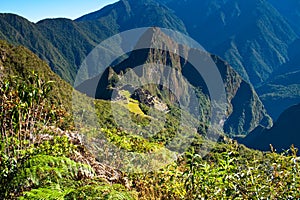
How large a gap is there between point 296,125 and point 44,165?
179544 millimetres

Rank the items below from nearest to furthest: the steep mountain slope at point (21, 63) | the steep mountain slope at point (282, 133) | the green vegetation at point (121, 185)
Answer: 1. the green vegetation at point (121, 185)
2. the steep mountain slope at point (21, 63)
3. the steep mountain slope at point (282, 133)

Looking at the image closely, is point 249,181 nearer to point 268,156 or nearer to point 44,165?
point 268,156

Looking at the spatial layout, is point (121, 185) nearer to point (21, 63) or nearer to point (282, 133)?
point (21, 63)

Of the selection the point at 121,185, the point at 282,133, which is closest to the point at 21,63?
the point at 121,185

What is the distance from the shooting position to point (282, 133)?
17362 cm

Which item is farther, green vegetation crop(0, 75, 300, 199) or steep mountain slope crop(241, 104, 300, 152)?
steep mountain slope crop(241, 104, 300, 152)

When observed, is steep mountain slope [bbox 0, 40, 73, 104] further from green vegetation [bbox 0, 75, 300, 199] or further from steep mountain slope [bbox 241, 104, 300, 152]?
steep mountain slope [bbox 241, 104, 300, 152]

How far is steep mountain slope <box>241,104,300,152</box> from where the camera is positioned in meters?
168

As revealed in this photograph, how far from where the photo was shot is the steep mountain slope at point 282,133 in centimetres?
16825

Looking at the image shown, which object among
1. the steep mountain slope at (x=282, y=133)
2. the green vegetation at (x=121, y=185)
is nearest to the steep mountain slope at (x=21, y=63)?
the green vegetation at (x=121, y=185)

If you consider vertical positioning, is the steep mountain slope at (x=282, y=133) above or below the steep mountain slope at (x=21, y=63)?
below

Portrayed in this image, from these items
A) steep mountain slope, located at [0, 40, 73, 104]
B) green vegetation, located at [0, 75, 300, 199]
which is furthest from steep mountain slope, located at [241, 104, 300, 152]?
green vegetation, located at [0, 75, 300, 199]

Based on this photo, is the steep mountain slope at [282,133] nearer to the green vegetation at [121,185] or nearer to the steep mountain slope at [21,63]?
the steep mountain slope at [21,63]

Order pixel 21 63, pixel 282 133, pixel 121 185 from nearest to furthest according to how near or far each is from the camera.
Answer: pixel 121 185 < pixel 21 63 < pixel 282 133
